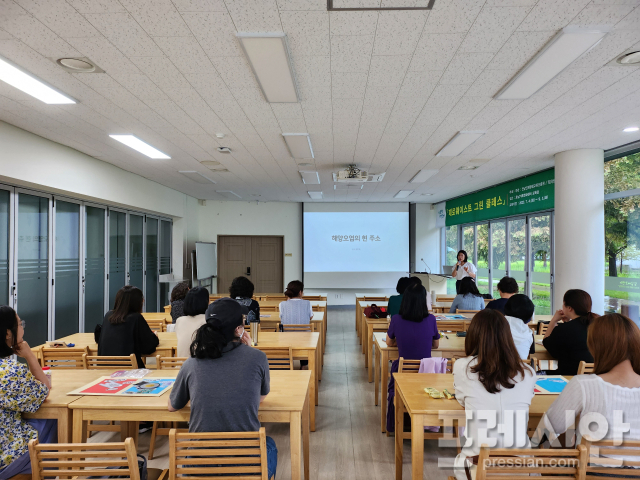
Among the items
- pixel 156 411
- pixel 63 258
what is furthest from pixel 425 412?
pixel 63 258

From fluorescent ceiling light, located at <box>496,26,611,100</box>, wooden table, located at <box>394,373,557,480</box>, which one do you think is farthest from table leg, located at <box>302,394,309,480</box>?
fluorescent ceiling light, located at <box>496,26,611,100</box>

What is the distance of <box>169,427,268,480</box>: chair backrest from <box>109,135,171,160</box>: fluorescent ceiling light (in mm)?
4114

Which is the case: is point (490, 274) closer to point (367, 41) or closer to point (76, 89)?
point (367, 41)

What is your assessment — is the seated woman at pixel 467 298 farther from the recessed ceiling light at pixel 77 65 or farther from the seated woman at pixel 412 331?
the recessed ceiling light at pixel 77 65

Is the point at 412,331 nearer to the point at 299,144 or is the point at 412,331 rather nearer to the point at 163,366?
the point at 163,366

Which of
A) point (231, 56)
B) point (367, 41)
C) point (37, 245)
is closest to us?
point (367, 41)

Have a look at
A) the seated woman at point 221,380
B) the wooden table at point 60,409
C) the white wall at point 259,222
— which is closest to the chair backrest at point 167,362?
the wooden table at point 60,409

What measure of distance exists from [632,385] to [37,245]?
6301mm

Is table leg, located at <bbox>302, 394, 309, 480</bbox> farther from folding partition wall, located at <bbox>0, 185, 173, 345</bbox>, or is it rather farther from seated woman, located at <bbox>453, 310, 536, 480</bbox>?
folding partition wall, located at <bbox>0, 185, 173, 345</bbox>

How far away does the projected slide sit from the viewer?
11688mm

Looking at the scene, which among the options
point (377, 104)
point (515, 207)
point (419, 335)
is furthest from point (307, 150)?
point (515, 207)

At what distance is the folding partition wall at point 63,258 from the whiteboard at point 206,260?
71.2 inches

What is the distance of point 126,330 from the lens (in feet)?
11.1

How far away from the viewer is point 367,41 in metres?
2.64
